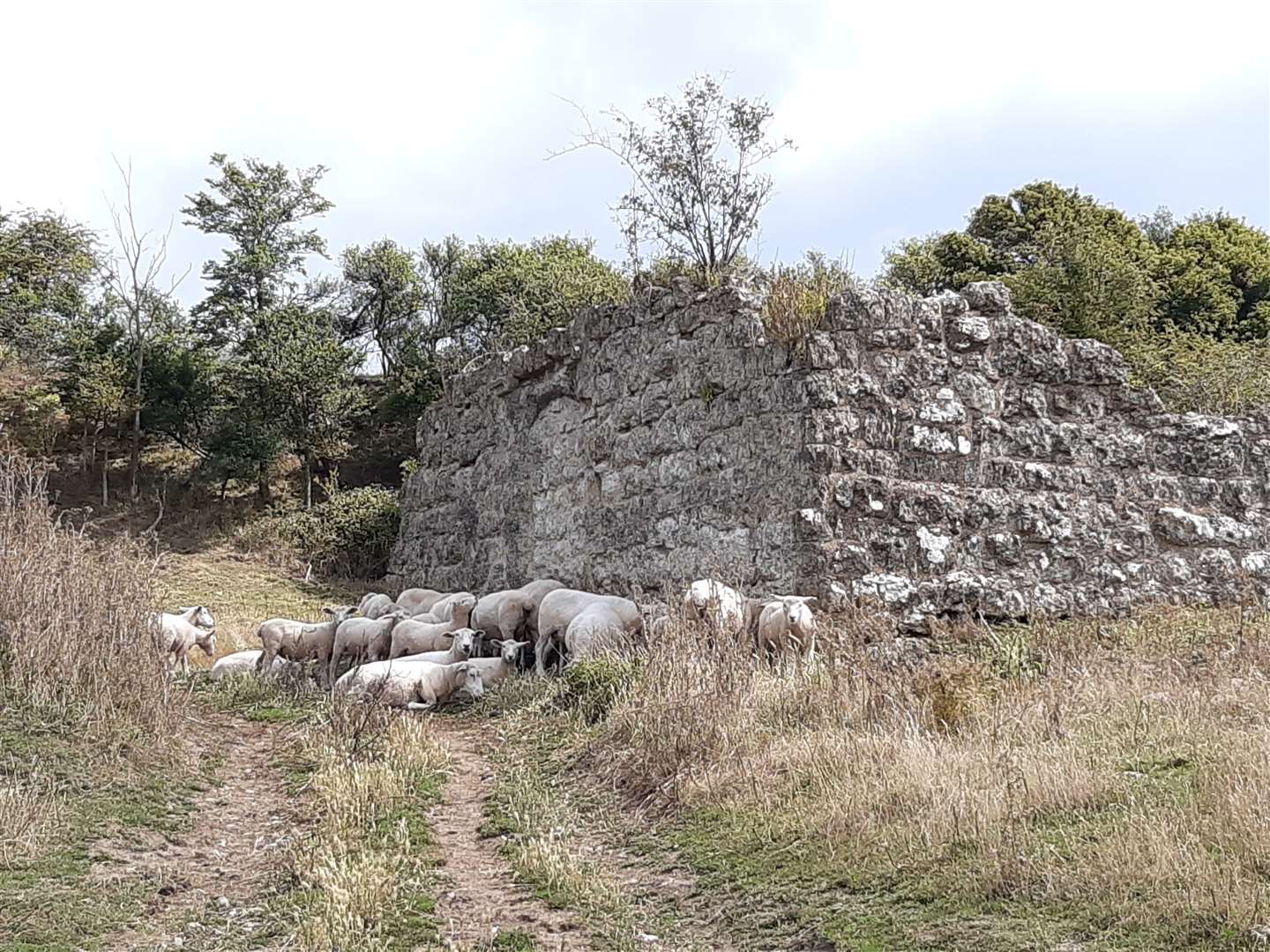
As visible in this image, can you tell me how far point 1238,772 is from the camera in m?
5.62

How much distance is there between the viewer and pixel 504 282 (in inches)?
1283

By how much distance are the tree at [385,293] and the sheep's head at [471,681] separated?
2596cm

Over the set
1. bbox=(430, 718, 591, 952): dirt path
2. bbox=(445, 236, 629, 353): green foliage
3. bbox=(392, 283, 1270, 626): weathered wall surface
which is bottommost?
bbox=(430, 718, 591, 952): dirt path

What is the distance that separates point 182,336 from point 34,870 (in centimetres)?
2870

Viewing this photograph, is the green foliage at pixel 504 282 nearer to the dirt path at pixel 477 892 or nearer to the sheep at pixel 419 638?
the sheep at pixel 419 638

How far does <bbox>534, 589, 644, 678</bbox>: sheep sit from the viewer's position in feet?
38.2

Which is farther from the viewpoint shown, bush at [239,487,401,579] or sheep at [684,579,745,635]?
bush at [239,487,401,579]

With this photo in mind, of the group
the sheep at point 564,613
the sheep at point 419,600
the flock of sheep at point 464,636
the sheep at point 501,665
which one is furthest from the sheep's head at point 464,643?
the sheep at point 419,600

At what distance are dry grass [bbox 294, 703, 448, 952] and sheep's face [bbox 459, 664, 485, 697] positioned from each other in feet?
→ 5.02

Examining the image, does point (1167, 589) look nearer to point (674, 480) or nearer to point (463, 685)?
point (674, 480)

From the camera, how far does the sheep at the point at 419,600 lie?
15490 millimetres

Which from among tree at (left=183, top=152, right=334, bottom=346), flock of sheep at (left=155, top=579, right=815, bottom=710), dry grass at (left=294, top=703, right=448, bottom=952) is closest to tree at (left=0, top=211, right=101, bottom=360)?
tree at (left=183, top=152, right=334, bottom=346)

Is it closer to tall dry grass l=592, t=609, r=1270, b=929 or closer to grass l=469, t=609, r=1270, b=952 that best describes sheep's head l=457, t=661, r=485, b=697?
grass l=469, t=609, r=1270, b=952

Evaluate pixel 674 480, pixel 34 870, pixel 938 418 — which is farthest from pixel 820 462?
pixel 34 870
